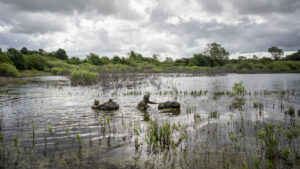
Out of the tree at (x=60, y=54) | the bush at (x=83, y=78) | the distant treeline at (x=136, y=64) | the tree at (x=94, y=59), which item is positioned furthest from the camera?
the tree at (x=60, y=54)

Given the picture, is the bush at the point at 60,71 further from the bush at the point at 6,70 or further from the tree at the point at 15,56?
the bush at the point at 6,70

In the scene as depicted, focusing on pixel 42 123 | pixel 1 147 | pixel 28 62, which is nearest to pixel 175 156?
pixel 1 147

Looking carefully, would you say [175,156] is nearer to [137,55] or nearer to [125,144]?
[125,144]

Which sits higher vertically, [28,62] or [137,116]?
[28,62]

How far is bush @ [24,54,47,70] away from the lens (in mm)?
69000

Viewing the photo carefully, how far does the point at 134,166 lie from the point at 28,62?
77152 mm

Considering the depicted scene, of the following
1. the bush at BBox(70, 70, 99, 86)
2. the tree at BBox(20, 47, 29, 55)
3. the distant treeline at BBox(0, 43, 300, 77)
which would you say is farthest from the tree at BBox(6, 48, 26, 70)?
the bush at BBox(70, 70, 99, 86)

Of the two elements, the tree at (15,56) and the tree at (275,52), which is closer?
the tree at (15,56)

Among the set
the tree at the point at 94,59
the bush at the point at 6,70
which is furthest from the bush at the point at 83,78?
the tree at the point at 94,59

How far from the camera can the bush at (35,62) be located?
6900 cm

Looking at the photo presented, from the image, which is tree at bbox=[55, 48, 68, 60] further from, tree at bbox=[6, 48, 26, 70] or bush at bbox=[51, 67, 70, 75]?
tree at bbox=[6, 48, 26, 70]

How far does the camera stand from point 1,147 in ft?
20.5

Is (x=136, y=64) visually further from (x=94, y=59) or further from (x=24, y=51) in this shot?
(x=24, y=51)

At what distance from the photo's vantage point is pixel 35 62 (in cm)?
7138
